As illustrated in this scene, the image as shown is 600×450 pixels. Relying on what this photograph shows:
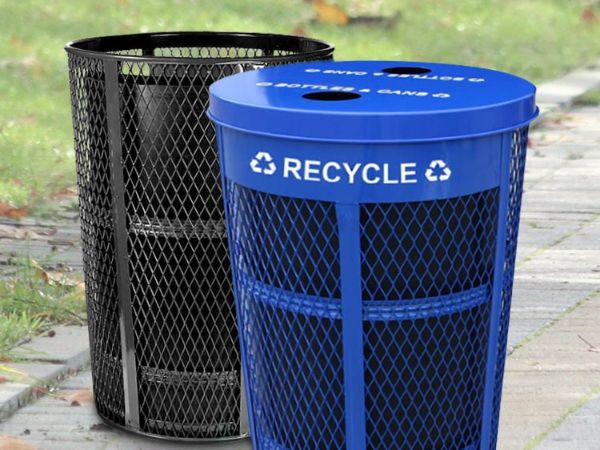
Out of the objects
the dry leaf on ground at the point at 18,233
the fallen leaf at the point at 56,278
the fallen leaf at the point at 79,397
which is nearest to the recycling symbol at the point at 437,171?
the fallen leaf at the point at 79,397

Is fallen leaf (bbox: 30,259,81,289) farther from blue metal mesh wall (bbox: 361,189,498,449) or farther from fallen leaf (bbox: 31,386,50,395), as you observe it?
blue metal mesh wall (bbox: 361,189,498,449)

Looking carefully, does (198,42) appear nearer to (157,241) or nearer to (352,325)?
(157,241)

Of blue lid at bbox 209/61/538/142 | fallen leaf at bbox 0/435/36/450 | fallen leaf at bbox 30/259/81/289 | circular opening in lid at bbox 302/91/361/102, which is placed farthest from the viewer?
fallen leaf at bbox 30/259/81/289

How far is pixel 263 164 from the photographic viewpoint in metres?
2.98

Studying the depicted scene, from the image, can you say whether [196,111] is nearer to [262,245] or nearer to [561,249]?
[262,245]

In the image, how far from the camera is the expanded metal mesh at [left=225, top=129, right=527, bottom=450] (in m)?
3.02

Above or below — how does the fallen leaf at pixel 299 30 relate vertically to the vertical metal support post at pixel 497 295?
below

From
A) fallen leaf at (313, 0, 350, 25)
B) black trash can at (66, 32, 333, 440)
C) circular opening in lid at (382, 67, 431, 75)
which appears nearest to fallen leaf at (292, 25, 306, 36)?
fallen leaf at (313, 0, 350, 25)

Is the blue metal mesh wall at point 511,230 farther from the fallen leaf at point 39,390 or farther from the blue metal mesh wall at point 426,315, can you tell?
the fallen leaf at point 39,390

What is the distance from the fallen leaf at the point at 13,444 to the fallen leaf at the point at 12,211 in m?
2.41

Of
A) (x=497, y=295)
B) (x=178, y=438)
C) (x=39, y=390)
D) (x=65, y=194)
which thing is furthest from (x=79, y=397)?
(x=65, y=194)

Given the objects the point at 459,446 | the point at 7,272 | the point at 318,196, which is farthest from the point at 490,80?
the point at 7,272

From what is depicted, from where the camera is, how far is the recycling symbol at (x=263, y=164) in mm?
2965

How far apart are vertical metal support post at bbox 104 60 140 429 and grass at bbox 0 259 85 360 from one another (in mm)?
766
